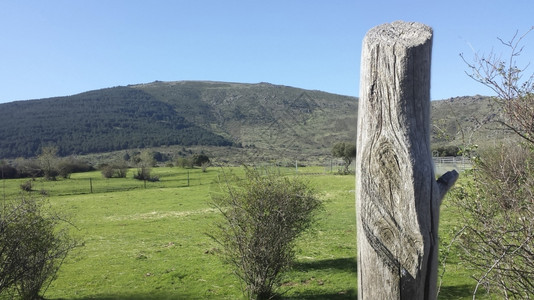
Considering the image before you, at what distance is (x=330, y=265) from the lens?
1316 cm

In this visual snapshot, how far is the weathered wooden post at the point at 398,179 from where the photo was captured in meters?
1.87

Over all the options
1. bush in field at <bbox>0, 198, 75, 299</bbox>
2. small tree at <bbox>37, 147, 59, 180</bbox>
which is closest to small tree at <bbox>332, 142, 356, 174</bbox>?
small tree at <bbox>37, 147, 59, 180</bbox>

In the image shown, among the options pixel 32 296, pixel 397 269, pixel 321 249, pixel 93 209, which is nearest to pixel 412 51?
pixel 397 269

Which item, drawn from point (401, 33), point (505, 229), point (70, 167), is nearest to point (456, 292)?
point (505, 229)

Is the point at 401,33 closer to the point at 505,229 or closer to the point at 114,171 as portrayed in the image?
the point at 505,229

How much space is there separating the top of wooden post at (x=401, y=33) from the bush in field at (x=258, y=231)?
23.6ft

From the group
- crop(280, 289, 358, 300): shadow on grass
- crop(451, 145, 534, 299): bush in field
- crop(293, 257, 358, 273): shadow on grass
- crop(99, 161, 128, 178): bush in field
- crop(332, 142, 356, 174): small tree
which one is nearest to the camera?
crop(451, 145, 534, 299): bush in field

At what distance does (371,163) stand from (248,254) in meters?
8.14

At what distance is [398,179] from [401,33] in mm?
768

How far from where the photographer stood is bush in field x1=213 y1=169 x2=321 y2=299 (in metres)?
9.59

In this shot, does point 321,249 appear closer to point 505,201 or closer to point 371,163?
point 505,201

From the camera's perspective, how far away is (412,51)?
1.91m

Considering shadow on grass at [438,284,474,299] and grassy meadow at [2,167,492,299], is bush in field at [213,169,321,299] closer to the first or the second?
grassy meadow at [2,167,492,299]

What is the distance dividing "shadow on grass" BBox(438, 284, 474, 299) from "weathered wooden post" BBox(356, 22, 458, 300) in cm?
903
